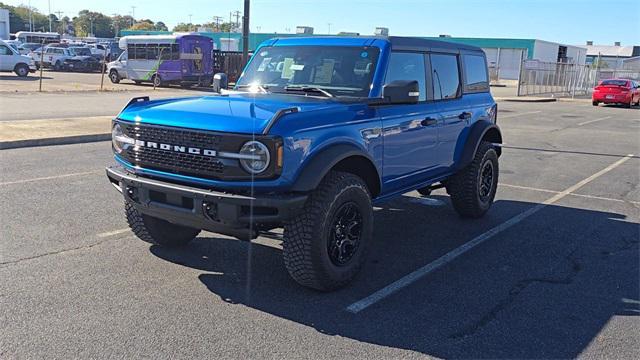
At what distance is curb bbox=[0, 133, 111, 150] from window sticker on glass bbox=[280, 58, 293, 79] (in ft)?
24.0

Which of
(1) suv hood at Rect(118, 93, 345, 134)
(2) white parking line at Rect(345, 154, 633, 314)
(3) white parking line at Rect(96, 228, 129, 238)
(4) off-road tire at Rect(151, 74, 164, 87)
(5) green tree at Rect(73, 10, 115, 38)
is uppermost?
(5) green tree at Rect(73, 10, 115, 38)

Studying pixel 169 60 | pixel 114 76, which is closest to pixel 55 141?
pixel 169 60

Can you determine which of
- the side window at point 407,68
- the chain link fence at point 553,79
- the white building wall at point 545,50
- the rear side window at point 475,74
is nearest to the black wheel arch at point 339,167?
the side window at point 407,68

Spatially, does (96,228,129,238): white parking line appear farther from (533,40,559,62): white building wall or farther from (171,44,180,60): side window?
(533,40,559,62): white building wall

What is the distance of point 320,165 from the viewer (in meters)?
4.35

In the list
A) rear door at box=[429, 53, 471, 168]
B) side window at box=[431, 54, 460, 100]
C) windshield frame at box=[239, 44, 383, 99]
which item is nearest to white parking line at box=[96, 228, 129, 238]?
windshield frame at box=[239, 44, 383, 99]

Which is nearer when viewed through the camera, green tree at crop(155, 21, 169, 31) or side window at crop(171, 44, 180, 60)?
side window at crop(171, 44, 180, 60)

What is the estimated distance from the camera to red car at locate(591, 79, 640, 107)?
3250 centimetres

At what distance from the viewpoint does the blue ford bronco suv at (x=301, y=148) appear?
4.18m

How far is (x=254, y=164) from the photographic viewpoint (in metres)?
4.16

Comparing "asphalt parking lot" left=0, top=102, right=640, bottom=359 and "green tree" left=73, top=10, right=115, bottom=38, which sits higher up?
"green tree" left=73, top=10, right=115, bottom=38

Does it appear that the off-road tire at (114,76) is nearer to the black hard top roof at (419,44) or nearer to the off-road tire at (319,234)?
the black hard top roof at (419,44)

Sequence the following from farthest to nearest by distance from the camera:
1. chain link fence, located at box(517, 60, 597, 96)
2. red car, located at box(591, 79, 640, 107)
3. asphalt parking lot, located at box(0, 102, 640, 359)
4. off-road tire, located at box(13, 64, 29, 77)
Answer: chain link fence, located at box(517, 60, 597, 96)
off-road tire, located at box(13, 64, 29, 77)
red car, located at box(591, 79, 640, 107)
asphalt parking lot, located at box(0, 102, 640, 359)

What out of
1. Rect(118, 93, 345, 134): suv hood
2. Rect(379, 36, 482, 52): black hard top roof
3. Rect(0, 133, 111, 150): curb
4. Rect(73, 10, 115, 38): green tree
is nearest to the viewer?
Rect(118, 93, 345, 134): suv hood
